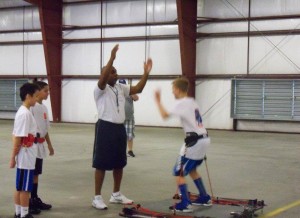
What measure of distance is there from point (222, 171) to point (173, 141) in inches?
244

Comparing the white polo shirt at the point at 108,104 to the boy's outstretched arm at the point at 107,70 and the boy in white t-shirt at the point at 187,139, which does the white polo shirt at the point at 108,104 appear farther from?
the boy in white t-shirt at the point at 187,139

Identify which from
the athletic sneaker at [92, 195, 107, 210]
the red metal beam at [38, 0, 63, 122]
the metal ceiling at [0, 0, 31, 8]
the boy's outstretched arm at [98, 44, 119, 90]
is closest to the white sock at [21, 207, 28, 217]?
the athletic sneaker at [92, 195, 107, 210]

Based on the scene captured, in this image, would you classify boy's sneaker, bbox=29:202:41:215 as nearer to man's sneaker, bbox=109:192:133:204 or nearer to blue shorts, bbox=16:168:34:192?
blue shorts, bbox=16:168:34:192

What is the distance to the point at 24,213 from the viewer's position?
5.79m

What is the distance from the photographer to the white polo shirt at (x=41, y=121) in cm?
647

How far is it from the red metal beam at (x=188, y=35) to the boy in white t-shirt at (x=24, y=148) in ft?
50.3

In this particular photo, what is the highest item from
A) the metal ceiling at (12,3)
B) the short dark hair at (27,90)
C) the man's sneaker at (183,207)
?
the metal ceiling at (12,3)

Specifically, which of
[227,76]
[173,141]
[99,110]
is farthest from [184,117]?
[227,76]

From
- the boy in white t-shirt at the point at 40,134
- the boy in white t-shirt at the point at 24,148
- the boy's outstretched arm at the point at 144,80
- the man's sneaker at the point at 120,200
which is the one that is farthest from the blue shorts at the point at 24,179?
the boy's outstretched arm at the point at 144,80

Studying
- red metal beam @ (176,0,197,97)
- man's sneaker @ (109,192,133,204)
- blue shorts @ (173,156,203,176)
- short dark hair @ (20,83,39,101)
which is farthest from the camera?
red metal beam @ (176,0,197,97)

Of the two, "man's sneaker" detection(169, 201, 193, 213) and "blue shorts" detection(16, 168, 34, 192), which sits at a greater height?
"blue shorts" detection(16, 168, 34, 192)

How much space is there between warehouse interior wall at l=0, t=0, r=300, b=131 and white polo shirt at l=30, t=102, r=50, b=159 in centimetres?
1519

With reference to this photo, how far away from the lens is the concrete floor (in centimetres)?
682

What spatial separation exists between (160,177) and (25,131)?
4.25 m
